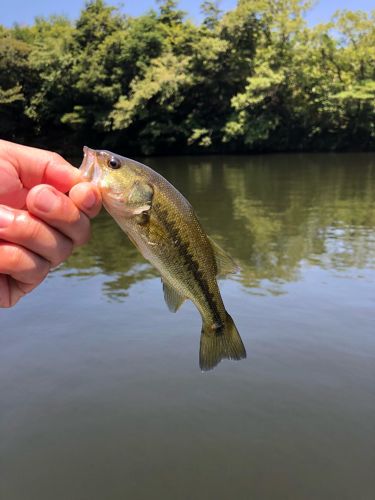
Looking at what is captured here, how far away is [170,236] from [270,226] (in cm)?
1417

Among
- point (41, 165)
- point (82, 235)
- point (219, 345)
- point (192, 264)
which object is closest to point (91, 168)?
point (41, 165)

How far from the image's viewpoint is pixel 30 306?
373 inches

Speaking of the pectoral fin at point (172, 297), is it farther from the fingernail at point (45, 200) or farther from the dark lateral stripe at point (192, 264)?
the fingernail at point (45, 200)

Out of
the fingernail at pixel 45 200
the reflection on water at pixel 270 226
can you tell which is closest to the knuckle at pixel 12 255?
the fingernail at pixel 45 200

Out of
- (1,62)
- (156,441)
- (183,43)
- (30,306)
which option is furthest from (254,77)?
(156,441)

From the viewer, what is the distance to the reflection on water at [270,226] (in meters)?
11.8

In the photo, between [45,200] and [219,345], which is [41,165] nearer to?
[45,200]

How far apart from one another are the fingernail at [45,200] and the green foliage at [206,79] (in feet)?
140

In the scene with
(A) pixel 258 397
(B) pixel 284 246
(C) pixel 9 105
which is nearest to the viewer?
(A) pixel 258 397

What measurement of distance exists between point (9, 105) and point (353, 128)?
33.3m

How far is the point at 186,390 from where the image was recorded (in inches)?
269

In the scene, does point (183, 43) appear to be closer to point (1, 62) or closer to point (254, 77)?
point (254, 77)

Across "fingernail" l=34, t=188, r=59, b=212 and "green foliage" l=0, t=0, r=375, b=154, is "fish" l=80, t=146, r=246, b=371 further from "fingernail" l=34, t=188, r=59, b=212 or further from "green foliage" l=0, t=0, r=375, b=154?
"green foliage" l=0, t=0, r=375, b=154

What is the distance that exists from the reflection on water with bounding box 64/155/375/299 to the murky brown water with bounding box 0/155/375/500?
14 centimetres
